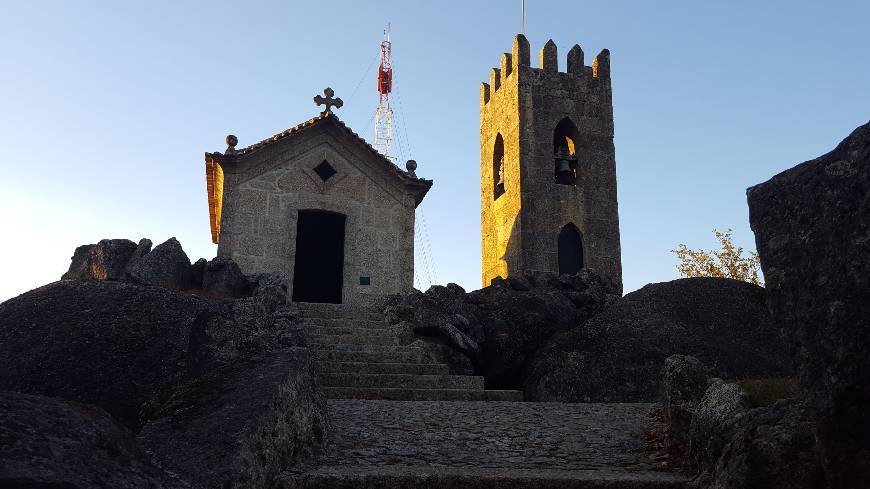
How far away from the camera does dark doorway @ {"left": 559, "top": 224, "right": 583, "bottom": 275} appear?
926 inches

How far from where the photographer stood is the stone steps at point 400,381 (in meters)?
8.60

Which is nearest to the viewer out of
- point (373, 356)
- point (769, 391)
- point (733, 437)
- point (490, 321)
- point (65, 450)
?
point (65, 450)

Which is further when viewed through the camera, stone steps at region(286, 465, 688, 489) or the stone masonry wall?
the stone masonry wall

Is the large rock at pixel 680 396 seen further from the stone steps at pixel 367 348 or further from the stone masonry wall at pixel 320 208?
the stone masonry wall at pixel 320 208

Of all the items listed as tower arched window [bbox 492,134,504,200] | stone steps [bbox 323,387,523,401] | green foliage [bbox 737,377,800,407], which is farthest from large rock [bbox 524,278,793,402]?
tower arched window [bbox 492,134,504,200]

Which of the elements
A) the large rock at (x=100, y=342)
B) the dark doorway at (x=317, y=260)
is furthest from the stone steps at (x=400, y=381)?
the dark doorway at (x=317, y=260)

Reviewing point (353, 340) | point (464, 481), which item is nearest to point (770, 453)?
point (464, 481)

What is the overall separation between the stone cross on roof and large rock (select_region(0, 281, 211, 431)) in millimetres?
9113

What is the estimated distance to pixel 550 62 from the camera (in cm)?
2523

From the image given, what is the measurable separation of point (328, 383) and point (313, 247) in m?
8.82

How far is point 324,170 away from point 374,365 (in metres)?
7.24

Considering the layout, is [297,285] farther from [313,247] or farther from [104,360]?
[104,360]

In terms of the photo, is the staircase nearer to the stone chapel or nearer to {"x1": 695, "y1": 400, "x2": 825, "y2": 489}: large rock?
the stone chapel

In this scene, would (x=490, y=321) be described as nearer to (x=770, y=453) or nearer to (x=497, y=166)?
(x=770, y=453)
